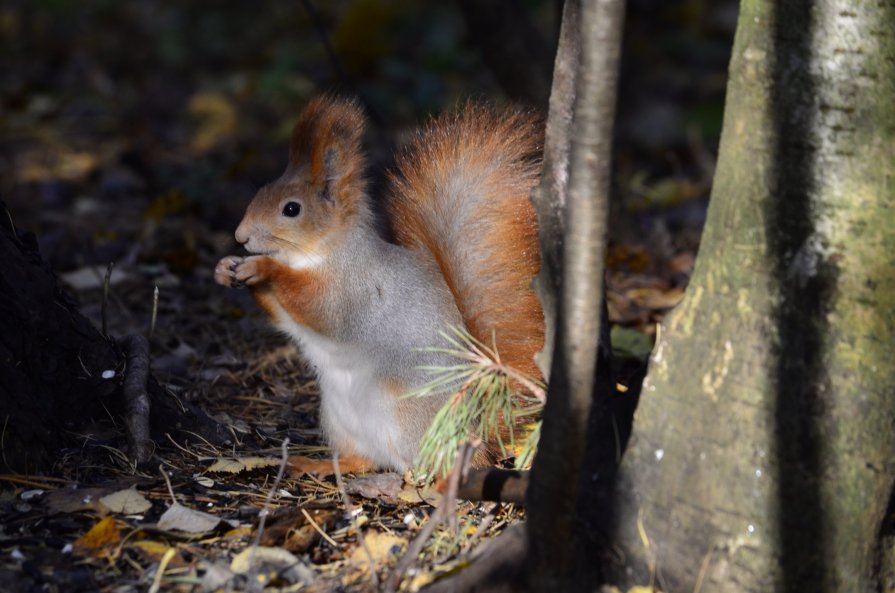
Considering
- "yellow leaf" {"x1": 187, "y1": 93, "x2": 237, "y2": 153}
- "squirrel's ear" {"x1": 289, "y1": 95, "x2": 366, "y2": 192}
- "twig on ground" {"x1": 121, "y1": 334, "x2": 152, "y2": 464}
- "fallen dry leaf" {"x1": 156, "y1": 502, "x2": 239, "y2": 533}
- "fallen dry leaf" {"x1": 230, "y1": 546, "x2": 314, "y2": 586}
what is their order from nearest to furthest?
"fallen dry leaf" {"x1": 230, "y1": 546, "x2": 314, "y2": 586} → "fallen dry leaf" {"x1": 156, "y1": 502, "x2": 239, "y2": 533} → "twig on ground" {"x1": 121, "y1": 334, "x2": 152, "y2": 464} → "squirrel's ear" {"x1": 289, "y1": 95, "x2": 366, "y2": 192} → "yellow leaf" {"x1": 187, "y1": 93, "x2": 237, "y2": 153}

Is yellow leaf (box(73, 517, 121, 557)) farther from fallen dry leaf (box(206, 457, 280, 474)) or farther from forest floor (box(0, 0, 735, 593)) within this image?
fallen dry leaf (box(206, 457, 280, 474))

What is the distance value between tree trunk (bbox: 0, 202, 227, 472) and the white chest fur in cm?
24

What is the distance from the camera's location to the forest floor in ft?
5.65

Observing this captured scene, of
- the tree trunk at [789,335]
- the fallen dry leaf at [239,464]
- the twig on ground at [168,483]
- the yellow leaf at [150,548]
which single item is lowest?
the yellow leaf at [150,548]

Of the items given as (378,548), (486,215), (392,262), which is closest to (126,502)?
(378,548)

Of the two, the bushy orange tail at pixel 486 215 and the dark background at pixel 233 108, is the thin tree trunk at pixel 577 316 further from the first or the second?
the dark background at pixel 233 108

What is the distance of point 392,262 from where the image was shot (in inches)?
88.6

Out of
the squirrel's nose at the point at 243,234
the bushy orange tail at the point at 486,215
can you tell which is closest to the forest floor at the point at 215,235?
the bushy orange tail at the point at 486,215

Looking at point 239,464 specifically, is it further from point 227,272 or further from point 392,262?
point 392,262

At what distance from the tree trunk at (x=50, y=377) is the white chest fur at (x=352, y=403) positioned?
24 cm

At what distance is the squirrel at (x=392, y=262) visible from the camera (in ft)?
6.97

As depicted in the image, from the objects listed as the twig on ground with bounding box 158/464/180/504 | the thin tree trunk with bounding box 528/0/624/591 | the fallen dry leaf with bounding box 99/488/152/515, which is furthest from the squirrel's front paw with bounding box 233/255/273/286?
the thin tree trunk with bounding box 528/0/624/591

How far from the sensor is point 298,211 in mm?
2291

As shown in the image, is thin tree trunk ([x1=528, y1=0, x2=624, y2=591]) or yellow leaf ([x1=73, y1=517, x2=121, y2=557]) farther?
yellow leaf ([x1=73, y1=517, x2=121, y2=557])
